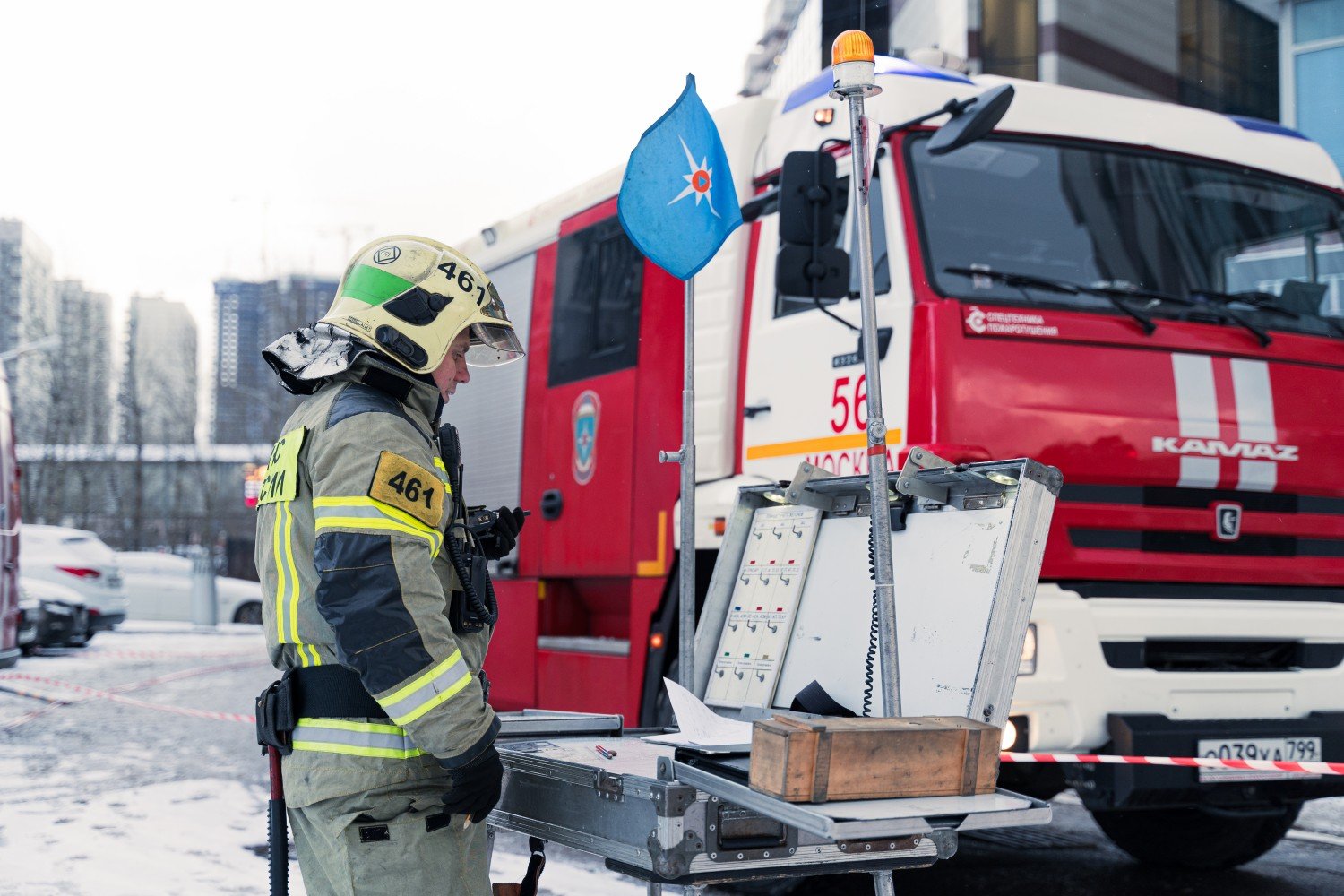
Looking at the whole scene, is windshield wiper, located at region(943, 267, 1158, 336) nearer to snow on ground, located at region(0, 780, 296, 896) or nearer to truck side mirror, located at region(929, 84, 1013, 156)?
truck side mirror, located at region(929, 84, 1013, 156)

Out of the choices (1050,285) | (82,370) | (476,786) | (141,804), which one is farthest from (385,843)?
(82,370)

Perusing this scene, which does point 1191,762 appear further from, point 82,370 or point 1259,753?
point 82,370

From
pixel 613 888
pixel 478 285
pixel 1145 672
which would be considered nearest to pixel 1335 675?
pixel 1145 672

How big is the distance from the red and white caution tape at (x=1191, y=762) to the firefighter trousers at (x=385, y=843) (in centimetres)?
223

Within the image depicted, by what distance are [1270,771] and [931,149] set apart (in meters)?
2.45

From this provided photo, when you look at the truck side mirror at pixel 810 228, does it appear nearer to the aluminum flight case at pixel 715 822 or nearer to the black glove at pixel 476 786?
the aluminum flight case at pixel 715 822

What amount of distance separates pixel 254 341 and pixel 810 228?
1593 inches

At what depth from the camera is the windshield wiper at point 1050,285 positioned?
5.00 meters

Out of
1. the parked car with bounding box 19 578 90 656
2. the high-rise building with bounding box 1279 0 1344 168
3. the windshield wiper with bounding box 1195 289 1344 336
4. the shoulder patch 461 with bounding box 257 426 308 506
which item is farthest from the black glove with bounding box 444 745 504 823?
the parked car with bounding box 19 578 90 656

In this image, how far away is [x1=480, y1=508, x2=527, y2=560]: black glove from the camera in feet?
10.6

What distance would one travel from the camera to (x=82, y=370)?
39406 millimetres

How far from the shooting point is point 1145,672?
4.80 metres

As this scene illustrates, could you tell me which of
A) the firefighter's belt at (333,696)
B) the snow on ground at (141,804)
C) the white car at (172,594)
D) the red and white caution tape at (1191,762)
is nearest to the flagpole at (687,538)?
the red and white caution tape at (1191,762)

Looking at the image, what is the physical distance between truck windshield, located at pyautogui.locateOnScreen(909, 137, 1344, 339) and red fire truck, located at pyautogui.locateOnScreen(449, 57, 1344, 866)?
0.04 ft
